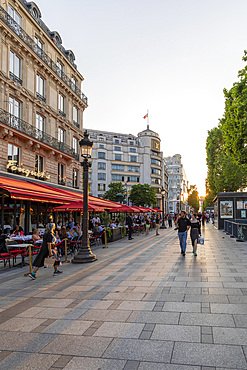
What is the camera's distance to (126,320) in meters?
4.78

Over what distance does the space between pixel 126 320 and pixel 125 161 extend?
245 feet

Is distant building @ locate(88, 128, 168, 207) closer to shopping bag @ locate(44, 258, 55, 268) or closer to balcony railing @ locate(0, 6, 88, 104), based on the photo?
balcony railing @ locate(0, 6, 88, 104)

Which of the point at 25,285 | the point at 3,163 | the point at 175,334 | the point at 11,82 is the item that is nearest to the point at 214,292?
the point at 175,334

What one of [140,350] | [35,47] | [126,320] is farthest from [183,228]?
[35,47]

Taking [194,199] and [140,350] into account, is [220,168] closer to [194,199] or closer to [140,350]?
[140,350]

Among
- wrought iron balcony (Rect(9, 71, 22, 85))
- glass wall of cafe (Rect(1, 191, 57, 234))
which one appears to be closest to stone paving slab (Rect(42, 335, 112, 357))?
glass wall of cafe (Rect(1, 191, 57, 234))

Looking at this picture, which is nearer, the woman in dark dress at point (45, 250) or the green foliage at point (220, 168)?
the woman in dark dress at point (45, 250)

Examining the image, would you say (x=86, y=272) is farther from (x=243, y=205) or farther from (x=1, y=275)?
(x=243, y=205)

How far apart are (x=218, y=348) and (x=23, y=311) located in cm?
340

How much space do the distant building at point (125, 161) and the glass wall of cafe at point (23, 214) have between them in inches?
2087

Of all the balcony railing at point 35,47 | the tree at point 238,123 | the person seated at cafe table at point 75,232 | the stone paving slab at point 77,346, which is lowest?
the stone paving slab at point 77,346

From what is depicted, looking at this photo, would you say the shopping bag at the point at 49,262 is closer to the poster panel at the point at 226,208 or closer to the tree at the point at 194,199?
the poster panel at the point at 226,208

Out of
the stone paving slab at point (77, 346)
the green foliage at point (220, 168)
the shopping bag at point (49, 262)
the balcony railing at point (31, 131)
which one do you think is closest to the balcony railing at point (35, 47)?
the balcony railing at point (31, 131)

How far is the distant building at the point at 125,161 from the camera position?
75625 millimetres
